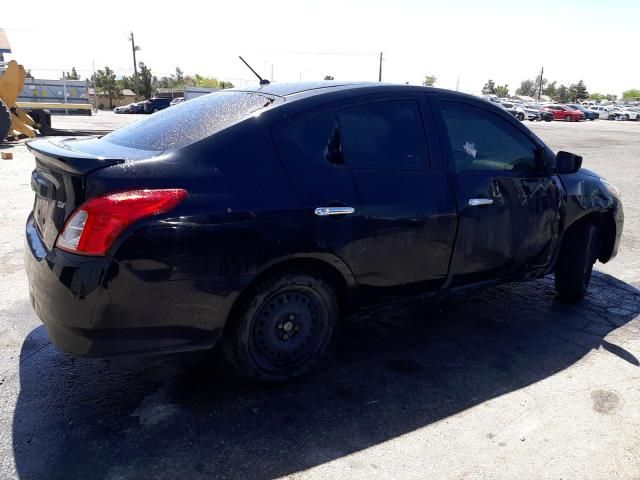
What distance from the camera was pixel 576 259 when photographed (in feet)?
14.2

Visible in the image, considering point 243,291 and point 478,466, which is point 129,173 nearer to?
point 243,291

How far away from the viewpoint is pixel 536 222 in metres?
3.86

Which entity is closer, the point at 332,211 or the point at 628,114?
the point at 332,211

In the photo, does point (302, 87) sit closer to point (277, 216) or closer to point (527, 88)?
point (277, 216)

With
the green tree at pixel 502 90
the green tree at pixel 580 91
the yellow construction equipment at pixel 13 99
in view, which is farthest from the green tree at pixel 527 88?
the yellow construction equipment at pixel 13 99

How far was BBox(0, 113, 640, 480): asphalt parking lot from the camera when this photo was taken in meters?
2.45

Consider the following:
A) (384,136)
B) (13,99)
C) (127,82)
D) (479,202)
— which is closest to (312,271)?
(384,136)

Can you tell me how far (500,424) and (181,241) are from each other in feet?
6.24

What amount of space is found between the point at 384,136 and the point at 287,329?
51.2 inches

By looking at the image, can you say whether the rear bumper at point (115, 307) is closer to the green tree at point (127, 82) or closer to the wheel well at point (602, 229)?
the wheel well at point (602, 229)

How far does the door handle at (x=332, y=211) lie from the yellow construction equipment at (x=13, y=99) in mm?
15293

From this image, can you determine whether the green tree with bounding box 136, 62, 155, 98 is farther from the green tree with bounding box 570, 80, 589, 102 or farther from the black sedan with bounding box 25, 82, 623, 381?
the green tree with bounding box 570, 80, 589, 102

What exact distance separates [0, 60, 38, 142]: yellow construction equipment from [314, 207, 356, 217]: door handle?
15293mm

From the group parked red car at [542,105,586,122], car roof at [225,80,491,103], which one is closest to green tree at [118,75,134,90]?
parked red car at [542,105,586,122]
